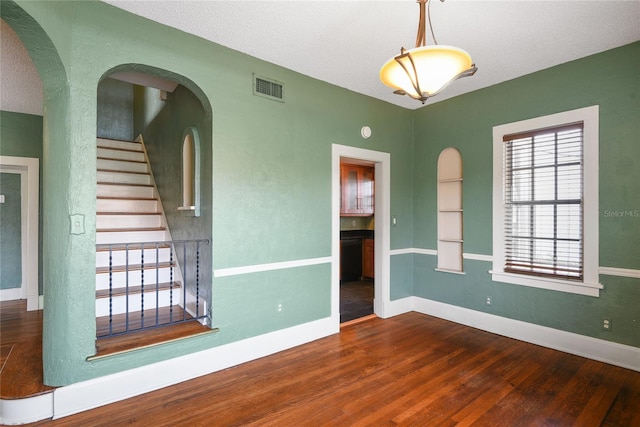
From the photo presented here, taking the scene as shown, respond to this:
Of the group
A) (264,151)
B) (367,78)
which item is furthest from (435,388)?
(367,78)

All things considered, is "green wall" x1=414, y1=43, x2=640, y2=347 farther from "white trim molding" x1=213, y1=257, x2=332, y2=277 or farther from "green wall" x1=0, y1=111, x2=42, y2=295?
"green wall" x1=0, y1=111, x2=42, y2=295

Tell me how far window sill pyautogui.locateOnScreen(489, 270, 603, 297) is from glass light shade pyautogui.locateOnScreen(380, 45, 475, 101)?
2640 mm

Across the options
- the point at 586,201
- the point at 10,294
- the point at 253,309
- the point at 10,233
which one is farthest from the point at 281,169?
the point at 10,294

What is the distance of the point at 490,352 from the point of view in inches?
128

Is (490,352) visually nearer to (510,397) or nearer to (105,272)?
(510,397)

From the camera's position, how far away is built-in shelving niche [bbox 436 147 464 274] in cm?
425

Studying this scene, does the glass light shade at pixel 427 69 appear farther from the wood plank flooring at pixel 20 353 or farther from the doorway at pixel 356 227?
the doorway at pixel 356 227

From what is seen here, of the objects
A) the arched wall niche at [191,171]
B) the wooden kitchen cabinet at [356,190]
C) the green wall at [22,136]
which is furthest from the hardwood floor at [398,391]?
the green wall at [22,136]

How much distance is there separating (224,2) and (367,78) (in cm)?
181

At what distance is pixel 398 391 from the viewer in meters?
2.54

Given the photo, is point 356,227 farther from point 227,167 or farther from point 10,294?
point 10,294

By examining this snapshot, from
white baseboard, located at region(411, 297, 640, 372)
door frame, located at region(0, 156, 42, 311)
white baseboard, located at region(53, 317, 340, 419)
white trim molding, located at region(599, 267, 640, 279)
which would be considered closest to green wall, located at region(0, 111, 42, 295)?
door frame, located at region(0, 156, 42, 311)

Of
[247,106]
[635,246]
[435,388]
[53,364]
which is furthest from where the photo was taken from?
[247,106]

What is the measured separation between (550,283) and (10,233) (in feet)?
23.1
